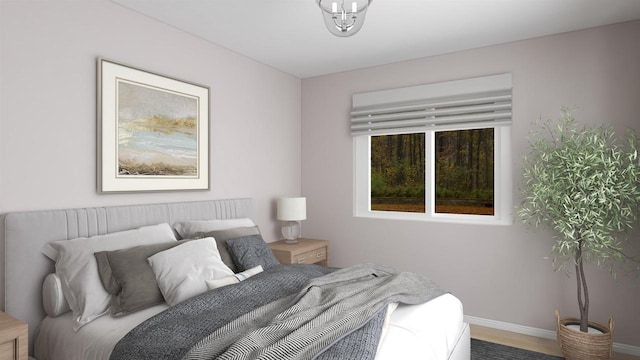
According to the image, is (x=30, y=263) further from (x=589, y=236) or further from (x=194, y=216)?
(x=589, y=236)

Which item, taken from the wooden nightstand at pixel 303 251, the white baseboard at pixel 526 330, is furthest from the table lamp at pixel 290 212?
the white baseboard at pixel 526 330

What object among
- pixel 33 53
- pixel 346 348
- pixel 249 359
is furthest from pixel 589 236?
pixel 33 53

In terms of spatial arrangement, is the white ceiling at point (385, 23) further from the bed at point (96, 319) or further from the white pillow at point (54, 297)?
the white pillow at point (54, 297)

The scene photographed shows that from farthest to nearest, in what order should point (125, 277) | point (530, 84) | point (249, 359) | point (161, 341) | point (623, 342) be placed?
point (530, 84) < point (623, 342) < point (125, 277) < point (161, 341) < point (249, 359)

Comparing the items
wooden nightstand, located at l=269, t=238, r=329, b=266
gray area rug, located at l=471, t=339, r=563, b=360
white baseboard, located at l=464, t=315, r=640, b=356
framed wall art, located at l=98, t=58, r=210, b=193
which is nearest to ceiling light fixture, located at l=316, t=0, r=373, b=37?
framed wall art, located at l=98, t=58, r=210, b=193

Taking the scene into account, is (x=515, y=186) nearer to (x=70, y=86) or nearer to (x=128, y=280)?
(x=128, y=280)

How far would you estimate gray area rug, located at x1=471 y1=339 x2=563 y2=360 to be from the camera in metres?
2.97

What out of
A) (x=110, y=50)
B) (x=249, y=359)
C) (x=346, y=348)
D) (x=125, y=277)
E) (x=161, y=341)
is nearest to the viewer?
(x=249, y=359)

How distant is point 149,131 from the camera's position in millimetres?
2918

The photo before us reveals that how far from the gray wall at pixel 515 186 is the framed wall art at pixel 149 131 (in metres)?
1.58

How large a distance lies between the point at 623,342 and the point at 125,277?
12.4 feet

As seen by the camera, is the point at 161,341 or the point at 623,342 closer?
the point at 161,341

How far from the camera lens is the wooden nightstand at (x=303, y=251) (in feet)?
12.2

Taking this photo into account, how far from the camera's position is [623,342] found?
121 inches
